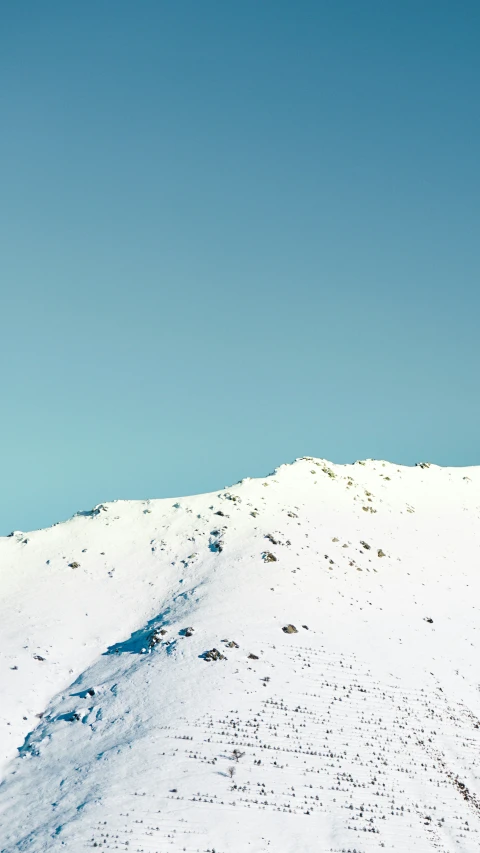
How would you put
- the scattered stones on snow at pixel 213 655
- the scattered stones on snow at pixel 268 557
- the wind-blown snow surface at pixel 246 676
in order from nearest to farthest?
the wind-blown snow surface at pixel 246 676 → the scattered stones on snow at pixel 213 655 → the scattered stones on snow at pixel 268 557

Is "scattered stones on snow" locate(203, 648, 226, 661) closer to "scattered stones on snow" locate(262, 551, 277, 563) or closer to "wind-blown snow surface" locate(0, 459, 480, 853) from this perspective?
"wind-blown snow surface" locate(0, 459, 480, 853)

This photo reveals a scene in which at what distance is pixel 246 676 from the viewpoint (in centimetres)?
4225

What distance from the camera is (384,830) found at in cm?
3231

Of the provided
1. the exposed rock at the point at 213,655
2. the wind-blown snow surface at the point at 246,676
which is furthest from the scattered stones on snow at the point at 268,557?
the exposed rock at the point at 213,655

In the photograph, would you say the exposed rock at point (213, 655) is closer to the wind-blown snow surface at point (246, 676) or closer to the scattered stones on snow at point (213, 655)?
the scattered stones on snow at point (213, 655)

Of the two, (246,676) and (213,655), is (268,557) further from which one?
(246,676)

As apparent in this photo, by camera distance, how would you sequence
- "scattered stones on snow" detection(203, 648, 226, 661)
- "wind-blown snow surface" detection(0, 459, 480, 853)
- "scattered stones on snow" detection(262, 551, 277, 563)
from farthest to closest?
"scattered stones on snow" detection(262, 551, 277, 563)
"scattered stones on snow" detection(203, 648, 226, 661)
"wind-blown snow surface" detection(0, 459, 480, 853)

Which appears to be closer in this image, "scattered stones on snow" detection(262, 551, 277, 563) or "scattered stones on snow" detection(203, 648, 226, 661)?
"scattered stones on snow" detection(203, 648, 226, 661)

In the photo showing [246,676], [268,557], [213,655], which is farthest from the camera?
[268,557]

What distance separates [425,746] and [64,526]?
42.6 meters

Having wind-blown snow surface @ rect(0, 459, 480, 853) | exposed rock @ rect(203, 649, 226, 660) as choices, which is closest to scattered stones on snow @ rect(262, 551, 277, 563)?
wind-blown snow surface @ rect(0, 459, 480, 853)

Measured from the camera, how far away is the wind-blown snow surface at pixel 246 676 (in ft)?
106

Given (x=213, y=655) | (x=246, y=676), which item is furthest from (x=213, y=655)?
(x=246, y=676)

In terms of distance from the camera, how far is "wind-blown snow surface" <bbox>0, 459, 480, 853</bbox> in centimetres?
3241
